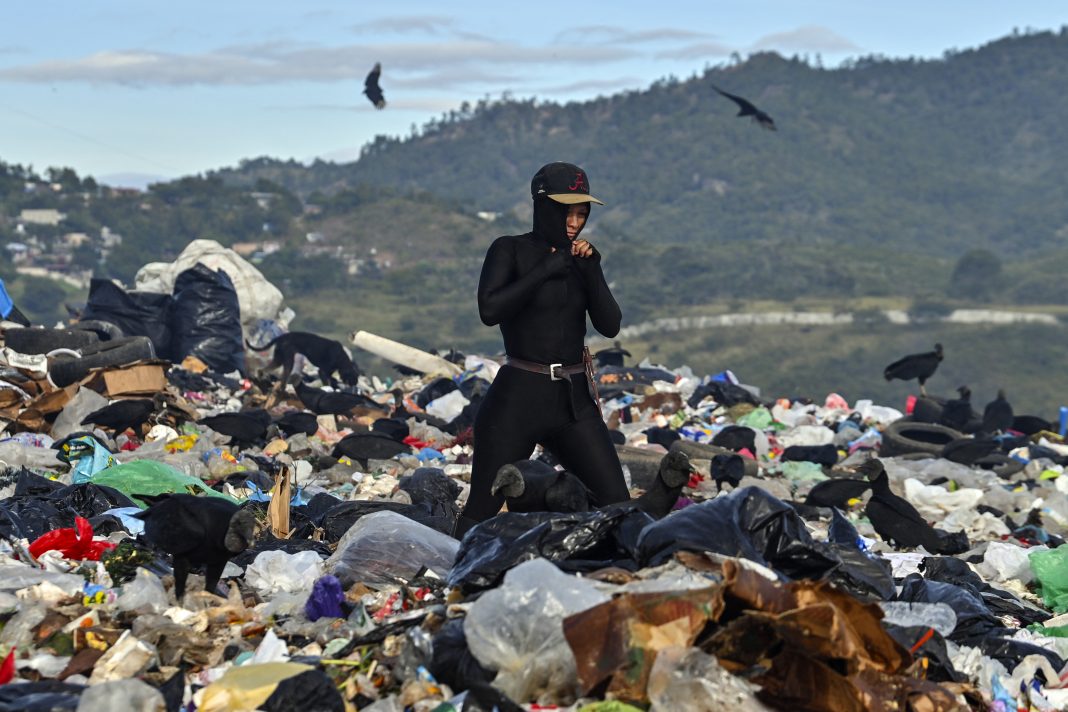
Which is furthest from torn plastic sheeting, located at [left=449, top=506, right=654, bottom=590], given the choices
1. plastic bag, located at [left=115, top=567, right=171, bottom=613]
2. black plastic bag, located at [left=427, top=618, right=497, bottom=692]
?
plastic bag, located at [left=115, top=567, right=171, bottom=613]

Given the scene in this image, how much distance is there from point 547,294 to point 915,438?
23.0 ft

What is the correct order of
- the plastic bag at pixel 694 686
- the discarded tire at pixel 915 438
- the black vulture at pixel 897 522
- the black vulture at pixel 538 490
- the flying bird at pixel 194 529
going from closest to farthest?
1. the plastic bag at pixel 694 686
2. the flying bird at pixel 194 529
3. the black vulture at pixel 538 490
4. the black vulture at pixel 897 522
5. the discarded tire at pixel 915 438

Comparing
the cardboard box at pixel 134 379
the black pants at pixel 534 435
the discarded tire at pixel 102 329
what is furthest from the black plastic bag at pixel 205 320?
the black pants at pixel 534 435

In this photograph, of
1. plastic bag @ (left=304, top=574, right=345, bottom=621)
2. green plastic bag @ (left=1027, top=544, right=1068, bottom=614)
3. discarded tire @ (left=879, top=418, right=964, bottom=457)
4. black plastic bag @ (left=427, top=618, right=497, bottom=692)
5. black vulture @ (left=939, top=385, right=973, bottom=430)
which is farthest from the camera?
black vulture @ (left=939, top=385, right=973, bottom=430)

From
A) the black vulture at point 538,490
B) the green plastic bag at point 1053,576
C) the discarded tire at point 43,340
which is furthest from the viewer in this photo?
the discarded tire at point 43,340

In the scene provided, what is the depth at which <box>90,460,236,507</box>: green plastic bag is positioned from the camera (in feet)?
19.8

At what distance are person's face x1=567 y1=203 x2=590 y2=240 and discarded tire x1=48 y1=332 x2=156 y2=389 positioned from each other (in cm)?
541

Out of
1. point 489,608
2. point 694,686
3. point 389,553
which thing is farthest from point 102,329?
point 694,686

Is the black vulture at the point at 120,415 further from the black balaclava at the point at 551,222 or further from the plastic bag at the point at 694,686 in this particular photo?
the plastic bag at the point at 694,686

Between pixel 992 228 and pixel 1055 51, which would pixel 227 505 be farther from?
pixel 1055 51

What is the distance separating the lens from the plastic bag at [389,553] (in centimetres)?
446

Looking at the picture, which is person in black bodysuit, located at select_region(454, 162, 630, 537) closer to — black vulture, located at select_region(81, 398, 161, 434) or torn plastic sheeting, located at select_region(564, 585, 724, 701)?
torn plastic sheeting, located at select_region(564, 585, 724, 701)

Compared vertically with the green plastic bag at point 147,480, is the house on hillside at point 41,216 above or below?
below

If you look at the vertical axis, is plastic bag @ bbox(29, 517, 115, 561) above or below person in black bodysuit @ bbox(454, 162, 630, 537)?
below
